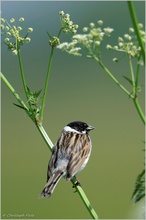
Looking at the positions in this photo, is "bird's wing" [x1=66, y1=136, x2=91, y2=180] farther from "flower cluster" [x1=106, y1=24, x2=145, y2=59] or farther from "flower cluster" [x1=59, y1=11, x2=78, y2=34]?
"flower cluster" [x1=106, y1=24, x2=145, y2=59]

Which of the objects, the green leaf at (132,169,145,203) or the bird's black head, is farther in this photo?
the bird's black head

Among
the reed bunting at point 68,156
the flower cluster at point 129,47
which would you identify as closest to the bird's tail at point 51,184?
the reed bunting at point 68,156

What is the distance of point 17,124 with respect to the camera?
15.5 meters

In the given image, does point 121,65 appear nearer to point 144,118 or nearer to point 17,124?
point 17,124

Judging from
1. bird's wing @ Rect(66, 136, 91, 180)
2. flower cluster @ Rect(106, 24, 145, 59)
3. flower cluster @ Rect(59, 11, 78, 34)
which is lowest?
bird's wing @ Rect(66, 136, 91, 180)

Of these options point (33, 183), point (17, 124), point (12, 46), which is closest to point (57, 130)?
point (17, 124)

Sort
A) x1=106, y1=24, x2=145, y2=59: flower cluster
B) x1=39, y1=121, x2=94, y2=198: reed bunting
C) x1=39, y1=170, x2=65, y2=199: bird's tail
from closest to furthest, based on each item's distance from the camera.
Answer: x1=106, y1=24, x2=145, y2=59: flower cluster
x1=39, y1=170, x2=65, y2=199: bird's tail
x1=39, y1=121, x2=94, y2=198: reed bunting

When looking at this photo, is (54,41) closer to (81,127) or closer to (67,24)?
(67,24)

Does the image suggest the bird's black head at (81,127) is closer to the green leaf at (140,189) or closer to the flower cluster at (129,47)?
the flower cluster at (129,47)

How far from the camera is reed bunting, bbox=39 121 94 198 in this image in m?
3.41

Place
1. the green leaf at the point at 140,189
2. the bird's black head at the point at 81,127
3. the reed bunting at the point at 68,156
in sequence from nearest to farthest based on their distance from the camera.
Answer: the green leaf at the point at 140,189
the reed bunting at the point at 68,156
the bird's black head at the point at 81,127

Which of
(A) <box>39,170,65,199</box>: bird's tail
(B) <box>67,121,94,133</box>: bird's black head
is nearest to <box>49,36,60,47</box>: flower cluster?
(A) <box>39,170,65,199</box>: bird's tail

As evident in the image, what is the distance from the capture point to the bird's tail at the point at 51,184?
285 cm

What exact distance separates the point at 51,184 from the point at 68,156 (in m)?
0.47
